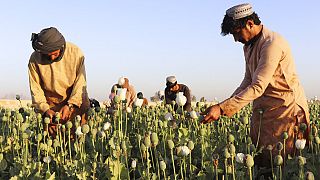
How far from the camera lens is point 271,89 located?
3.67 m

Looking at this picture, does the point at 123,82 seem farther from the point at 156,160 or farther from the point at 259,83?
the point at 259,83

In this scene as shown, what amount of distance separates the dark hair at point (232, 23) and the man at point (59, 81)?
5.66 feet

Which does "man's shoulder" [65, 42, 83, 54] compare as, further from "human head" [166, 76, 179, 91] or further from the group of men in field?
"human head" [166, 76, 179, 91]

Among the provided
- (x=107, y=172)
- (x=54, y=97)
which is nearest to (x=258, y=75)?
(x=107, y=172)

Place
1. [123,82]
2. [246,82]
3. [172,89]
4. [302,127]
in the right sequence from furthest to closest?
[172,89] < [123,82] < [246,82] < [302,127]

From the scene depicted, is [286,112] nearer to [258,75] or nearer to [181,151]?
[258,75]

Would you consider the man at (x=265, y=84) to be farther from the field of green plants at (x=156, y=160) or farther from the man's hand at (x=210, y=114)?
the field of green plants at (x=156, y=160)

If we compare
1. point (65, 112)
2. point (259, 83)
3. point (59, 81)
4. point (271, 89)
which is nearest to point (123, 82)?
point (59, 81)

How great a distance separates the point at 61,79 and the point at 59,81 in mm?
37

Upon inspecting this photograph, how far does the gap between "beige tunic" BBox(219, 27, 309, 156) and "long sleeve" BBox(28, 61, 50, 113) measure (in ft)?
6.61

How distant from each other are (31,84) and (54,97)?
0.28 metres

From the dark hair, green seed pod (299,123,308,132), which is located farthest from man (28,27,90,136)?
green seed pod (299,123,308,132)

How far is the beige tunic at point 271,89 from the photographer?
330 centimetres

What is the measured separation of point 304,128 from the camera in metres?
3.66
